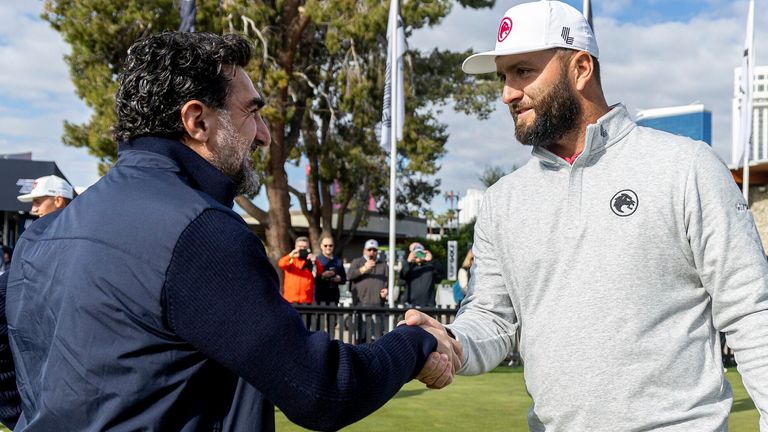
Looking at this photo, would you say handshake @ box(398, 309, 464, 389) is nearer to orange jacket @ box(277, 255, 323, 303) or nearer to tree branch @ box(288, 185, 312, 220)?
orange jacket @ box(277, 255, 323, 303)

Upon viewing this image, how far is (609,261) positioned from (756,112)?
5149 cm

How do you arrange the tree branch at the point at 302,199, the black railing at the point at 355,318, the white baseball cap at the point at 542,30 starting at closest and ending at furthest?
the white baseball cap at the point at 542,30, the black railing at the point at 355,318, the tree branch at the point at 302,199

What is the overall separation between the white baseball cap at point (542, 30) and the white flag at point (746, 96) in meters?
18.7

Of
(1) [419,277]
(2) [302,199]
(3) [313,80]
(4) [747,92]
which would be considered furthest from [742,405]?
(2) [302,199]

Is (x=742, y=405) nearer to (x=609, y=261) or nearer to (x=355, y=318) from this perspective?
(x=355, y=318)

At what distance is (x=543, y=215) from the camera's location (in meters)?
2.88

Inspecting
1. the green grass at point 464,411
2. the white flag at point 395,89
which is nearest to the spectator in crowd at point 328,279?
the white flag at point 395,89

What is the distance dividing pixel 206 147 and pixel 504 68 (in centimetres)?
138

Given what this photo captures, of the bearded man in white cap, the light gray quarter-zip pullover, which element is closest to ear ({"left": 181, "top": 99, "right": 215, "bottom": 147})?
the bearded man in white cap

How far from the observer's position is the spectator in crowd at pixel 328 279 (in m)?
14.1

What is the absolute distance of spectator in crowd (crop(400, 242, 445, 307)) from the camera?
13.9m

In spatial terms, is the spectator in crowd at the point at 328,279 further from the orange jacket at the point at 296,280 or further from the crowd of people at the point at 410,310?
the crowd of people at the point at 410,310

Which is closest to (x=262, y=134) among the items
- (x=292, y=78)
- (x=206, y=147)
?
(x=206, y=147)

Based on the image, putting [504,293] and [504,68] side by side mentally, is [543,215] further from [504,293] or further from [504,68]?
[504,68]
